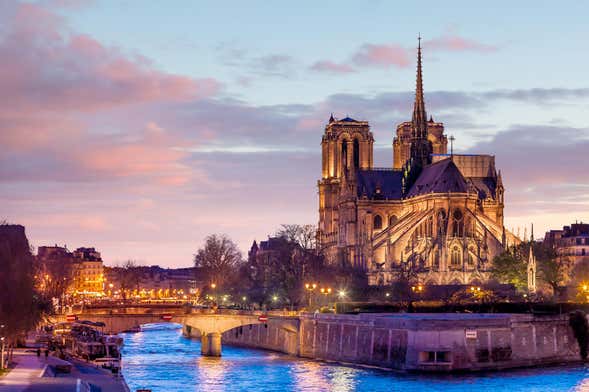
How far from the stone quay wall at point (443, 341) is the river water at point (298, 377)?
5.35 feet

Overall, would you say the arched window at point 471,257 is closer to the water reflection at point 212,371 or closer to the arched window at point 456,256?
the arched window at point 456,256

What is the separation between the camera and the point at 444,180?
140625 mm

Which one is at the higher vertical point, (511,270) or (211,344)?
(511,270)

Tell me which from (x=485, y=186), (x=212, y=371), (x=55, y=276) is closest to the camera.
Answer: (x=212, y=371)

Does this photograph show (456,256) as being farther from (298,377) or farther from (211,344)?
(298,377)

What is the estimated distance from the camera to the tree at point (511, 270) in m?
120

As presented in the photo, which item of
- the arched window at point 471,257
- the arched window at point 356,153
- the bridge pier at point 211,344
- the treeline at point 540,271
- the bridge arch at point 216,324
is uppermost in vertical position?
the arched window at point 356,153

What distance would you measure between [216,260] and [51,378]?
10828 cm

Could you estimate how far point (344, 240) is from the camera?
495 feet

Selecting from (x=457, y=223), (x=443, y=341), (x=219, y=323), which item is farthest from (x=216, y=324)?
(x=457, y=223)

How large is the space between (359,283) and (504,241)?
2104 centimetres

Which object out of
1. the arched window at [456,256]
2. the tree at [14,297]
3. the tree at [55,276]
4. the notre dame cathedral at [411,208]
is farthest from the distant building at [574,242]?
the tree at [14,297]

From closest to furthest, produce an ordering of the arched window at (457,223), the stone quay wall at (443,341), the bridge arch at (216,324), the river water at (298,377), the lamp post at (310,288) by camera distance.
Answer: the river water at (298,377) < the stone quay wall at (443,341) < the bridge arch at (216,324) < the lamp post at (310,288) < the arched window at (457,223)

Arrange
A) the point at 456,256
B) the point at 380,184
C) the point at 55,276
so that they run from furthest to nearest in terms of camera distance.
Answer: the point at 380,184 → the point at 55,276 → the point at 456,256
